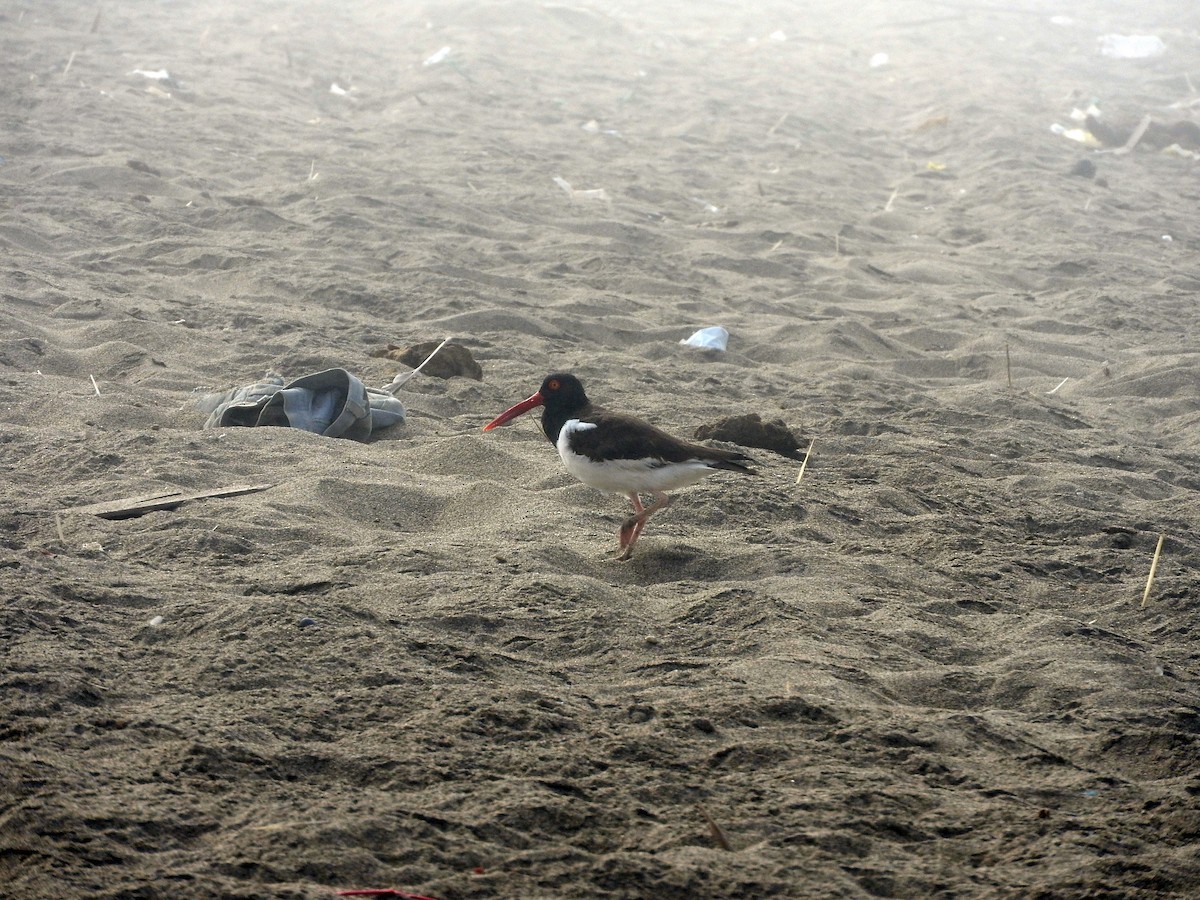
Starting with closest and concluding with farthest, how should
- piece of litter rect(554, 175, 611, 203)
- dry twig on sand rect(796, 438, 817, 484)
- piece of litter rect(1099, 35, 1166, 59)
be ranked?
1. dry twig on sand rect(796, 438, 817, 484)
2. piece of litter rect(554, 175, 611, 203)
3. piece of litter rect(1099, 35, 1166, 59)

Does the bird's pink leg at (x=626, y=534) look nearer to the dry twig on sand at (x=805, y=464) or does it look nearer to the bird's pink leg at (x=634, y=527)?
the bird's pink leg at (x=634, y=527)

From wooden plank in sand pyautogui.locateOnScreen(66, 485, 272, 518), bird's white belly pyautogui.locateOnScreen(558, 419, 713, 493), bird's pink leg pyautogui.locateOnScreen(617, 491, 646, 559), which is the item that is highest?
bird's white belly pyautogui.locateOnScreen(558, 419, 713, 493)

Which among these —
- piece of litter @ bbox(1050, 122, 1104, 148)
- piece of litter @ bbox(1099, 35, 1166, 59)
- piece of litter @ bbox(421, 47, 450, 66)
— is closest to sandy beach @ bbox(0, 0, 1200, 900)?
piece of litter @ bbox(1050, 122, 1104, 148)

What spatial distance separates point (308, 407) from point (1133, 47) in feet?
60.2

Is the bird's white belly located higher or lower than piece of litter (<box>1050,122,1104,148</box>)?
higher

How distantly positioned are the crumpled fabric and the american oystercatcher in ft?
4.06

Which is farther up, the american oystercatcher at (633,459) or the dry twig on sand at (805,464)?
the american oystercatcher at (633,459)

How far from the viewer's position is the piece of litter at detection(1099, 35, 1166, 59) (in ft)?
61.7

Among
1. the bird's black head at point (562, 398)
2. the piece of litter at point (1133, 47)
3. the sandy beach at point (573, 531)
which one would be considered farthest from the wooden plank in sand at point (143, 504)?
the piece of litter at point (1133, 47)

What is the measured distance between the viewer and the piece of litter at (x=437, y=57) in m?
14.5

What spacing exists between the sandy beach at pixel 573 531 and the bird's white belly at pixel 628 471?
241 mm

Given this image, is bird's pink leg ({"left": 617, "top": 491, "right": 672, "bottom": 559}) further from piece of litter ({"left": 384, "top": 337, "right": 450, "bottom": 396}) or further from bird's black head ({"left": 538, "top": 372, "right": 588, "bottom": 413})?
piece of litter ({"left": 384, "top": 337, "right": 450, "bottom": 396})

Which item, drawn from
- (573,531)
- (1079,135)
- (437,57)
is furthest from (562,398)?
(1079,135)

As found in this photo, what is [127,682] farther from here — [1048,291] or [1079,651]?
[1048,291]
